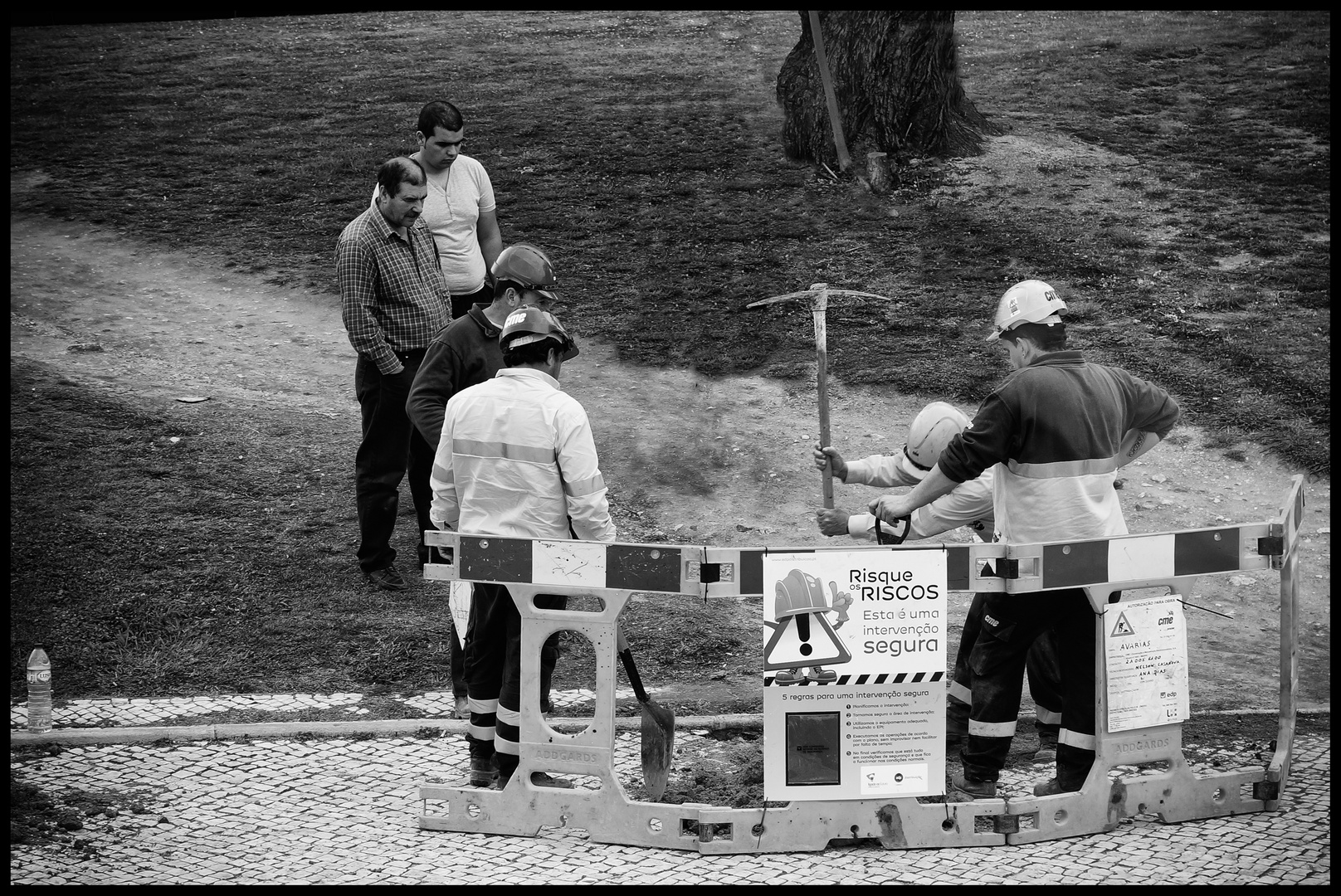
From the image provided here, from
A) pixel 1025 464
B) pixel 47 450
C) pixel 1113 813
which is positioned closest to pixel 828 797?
pixel 1113 813

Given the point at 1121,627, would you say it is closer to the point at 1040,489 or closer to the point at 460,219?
the point at 1040,489

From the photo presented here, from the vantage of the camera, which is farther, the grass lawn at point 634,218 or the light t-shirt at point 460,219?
the light t-shirt at point 460,219

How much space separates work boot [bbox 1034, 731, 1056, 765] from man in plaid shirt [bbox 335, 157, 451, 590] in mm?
3169

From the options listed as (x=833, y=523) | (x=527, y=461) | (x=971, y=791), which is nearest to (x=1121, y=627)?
Answer: (x=971, y=791)

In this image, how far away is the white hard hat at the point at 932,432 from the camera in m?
5.62

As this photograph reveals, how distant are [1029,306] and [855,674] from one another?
1493 millimetres

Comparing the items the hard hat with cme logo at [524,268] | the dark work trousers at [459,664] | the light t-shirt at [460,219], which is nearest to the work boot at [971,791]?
the dark work trousers at [459,664]

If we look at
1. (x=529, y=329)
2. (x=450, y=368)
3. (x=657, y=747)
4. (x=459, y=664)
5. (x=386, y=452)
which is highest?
(x=529, y=329)

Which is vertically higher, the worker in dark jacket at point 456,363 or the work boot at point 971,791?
the worker in dark jacket at point 456,363

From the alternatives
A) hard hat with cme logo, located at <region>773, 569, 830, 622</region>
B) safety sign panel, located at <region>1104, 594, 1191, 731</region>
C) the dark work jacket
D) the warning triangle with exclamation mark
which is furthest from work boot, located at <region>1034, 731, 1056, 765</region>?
the dark work jacket

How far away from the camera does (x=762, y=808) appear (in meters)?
4.80

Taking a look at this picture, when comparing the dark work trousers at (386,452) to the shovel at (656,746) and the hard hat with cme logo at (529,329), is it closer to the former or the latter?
the hard hat with cme logo at (529,329)

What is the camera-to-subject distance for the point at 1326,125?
1366 cm

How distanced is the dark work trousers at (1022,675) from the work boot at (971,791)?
23mm
